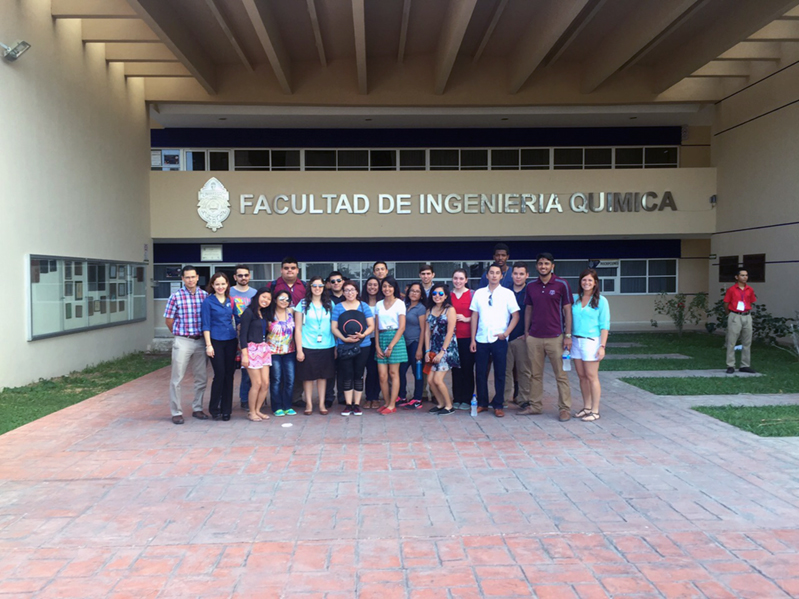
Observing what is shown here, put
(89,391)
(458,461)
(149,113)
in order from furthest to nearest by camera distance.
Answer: (149,113) → (89,391) → (458,461)

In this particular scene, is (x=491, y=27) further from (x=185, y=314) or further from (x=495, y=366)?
(x=185, y=314)

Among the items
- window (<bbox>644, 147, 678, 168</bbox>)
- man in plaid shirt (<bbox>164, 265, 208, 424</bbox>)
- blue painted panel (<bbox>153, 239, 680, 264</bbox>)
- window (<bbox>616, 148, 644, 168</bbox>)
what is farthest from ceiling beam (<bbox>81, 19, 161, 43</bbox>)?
window (<bbox>644, 147, 678, 168</bbox>)

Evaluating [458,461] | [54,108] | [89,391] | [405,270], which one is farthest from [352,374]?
[405,270]

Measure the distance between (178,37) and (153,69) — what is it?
2.37m

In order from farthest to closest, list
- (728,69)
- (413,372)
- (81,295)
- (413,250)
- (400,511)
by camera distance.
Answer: (413,250) < (728,69) < (81,295) < (413,372) < (400,511)

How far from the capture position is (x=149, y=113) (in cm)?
1628

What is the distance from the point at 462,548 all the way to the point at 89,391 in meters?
7.51

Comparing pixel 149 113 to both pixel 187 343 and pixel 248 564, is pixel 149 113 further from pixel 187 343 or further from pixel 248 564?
pixel 248 564

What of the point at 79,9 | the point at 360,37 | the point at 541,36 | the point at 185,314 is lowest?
the point at 185,314

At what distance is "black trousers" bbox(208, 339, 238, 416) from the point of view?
6.93 metres

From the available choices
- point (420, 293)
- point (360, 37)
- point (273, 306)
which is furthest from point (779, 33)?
point (273, 306)

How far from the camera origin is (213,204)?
1670 centimetres

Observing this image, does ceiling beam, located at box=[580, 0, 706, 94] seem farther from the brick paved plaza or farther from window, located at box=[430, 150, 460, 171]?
the brick paved plaza

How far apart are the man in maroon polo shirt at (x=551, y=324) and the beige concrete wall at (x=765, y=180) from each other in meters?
9.98
